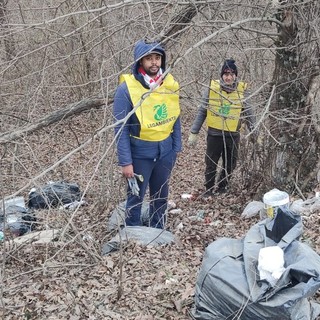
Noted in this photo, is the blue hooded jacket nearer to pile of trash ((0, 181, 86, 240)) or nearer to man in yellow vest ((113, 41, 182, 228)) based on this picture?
man in yellow vest ((113, 41, 182, 228))

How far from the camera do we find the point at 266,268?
117 inches

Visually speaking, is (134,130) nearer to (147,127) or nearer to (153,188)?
(147,127)

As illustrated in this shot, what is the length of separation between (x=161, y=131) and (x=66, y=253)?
56.6 inches

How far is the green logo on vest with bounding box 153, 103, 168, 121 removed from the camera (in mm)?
4691

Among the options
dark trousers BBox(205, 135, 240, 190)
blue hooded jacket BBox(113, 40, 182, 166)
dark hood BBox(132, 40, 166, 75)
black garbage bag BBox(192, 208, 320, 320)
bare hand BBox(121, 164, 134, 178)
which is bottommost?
dark trousers BBox(205, 135, 240, 190)

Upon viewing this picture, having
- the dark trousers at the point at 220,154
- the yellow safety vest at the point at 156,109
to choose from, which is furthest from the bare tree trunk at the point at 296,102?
the yellow safety vest at the point at 156,109

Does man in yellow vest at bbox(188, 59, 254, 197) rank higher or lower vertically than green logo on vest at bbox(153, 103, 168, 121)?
lower

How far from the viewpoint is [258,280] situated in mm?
3016

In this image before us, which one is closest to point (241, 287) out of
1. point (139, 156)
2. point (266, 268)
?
point (266, 268)

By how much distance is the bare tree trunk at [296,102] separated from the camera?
513cm

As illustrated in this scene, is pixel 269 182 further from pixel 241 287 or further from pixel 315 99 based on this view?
pixel 241 287

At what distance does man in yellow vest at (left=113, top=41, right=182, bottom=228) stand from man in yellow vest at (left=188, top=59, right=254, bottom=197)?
1.17 metres

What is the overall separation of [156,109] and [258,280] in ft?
7.12

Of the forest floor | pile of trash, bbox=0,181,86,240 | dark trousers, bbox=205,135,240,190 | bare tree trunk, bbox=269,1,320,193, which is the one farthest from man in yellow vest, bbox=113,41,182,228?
dark trousers, bbox=205,135,240,190
